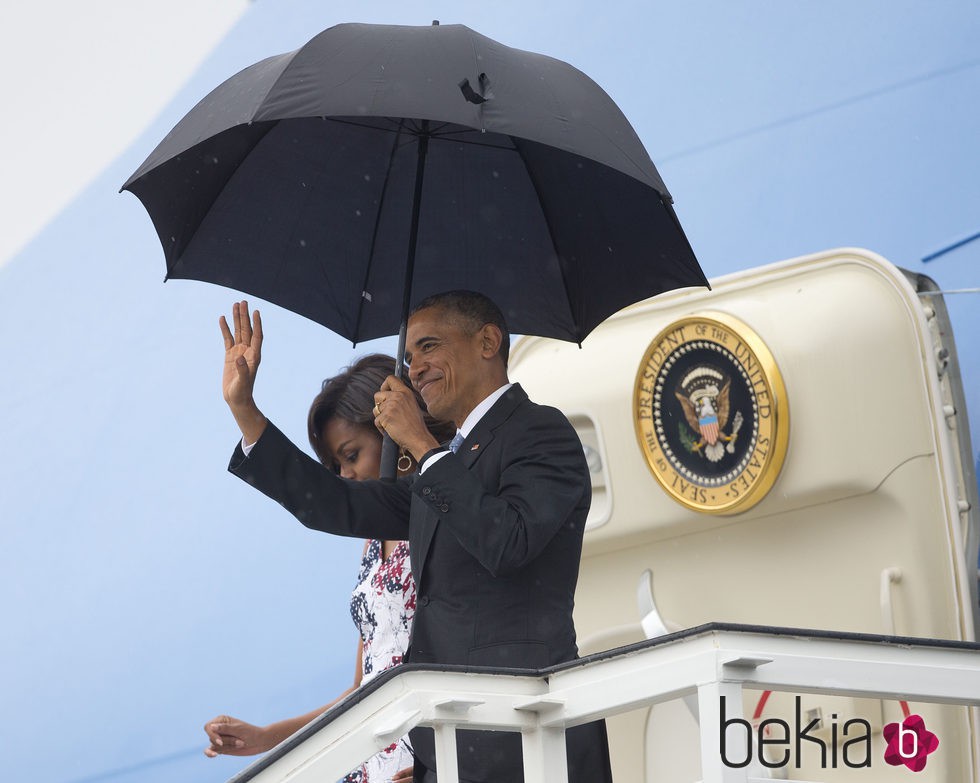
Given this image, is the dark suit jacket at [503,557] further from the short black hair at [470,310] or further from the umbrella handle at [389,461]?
the umbrella handle at [389,461]

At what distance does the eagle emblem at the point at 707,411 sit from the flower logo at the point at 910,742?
0.78 metres

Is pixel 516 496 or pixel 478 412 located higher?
pixel 478 412

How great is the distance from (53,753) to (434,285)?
181 inches

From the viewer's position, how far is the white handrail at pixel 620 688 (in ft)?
5.07

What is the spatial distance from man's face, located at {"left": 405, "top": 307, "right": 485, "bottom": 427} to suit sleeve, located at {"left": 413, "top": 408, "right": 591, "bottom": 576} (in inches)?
5.2

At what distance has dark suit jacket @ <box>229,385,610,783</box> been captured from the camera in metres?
1.95

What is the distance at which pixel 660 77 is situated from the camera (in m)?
5.00

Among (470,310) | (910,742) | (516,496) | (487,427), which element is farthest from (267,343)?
(516,496)

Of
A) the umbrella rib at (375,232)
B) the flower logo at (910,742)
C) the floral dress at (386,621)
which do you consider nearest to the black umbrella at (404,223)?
the umbrella rib at (375,232)

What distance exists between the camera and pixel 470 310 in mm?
2285

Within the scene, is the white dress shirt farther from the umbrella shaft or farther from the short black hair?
the umbrella shaft

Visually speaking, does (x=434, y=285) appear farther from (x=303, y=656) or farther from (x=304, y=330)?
(x=304, y=330)

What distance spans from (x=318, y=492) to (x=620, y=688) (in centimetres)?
90

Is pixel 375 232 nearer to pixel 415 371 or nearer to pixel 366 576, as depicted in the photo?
pixel 415 371
